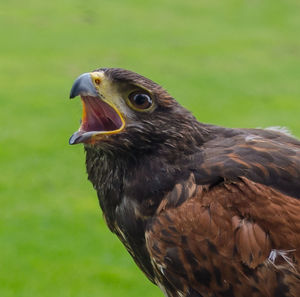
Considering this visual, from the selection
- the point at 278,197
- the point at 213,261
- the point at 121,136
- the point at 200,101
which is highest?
the point at 121,136

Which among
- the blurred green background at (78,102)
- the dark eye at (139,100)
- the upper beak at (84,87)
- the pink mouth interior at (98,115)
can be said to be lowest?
the blurred green background at (78,102)

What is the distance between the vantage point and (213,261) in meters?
3.69

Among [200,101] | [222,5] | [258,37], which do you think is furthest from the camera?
[222,5]

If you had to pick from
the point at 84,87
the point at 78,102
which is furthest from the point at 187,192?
the point at 78,102

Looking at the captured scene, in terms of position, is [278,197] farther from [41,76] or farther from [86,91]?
[41,76]

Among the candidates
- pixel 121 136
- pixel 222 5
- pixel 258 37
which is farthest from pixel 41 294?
pixel 222 5

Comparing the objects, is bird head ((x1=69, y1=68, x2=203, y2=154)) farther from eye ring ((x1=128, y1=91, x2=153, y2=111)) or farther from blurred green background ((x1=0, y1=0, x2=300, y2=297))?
blurred green background ((x1=0, y1=0, x2=300, y2=297))

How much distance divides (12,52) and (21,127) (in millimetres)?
4711

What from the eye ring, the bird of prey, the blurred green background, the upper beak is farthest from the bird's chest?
the blurred green background

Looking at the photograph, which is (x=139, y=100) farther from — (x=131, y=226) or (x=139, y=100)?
(x=131, y=226)

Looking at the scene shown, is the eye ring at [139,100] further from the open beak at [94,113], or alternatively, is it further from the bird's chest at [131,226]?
the bird's chest at [131,226]

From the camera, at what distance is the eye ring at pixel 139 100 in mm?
3836

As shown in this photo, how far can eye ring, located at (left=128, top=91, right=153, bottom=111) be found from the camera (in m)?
3.84

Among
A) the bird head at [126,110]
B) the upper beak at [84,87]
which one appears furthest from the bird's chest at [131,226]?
the upper beak at [84,87]
